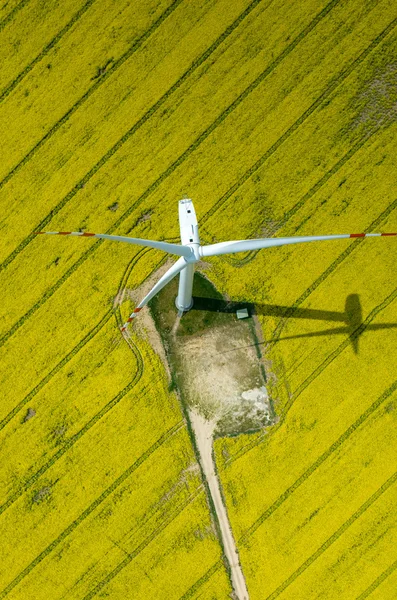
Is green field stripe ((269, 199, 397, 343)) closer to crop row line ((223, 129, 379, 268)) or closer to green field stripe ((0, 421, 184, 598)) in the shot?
crop row line ((223, 129, 379, 268))

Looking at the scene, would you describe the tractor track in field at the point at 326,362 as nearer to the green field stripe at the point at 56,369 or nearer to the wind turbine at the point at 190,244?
the wind turbine at the point at 190,244

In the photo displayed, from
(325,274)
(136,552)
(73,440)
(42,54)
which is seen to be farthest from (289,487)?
(42,54)

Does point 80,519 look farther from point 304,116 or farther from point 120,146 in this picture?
point 304,116

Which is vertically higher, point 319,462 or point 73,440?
point 73,440

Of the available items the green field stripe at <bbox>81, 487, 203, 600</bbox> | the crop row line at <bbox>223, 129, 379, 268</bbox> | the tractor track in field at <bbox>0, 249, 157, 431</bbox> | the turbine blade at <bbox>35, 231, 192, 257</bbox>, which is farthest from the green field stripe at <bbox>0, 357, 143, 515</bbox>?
the turbine blade at <bbox>35, 231, 192, 257</bbox>

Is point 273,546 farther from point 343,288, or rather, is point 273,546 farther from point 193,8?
point 193,8

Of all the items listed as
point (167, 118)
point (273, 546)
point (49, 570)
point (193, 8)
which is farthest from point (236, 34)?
point (49, 570)
